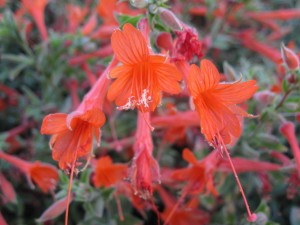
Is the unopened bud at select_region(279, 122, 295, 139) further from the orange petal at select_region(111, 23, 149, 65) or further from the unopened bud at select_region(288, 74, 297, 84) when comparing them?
the orange petal at select_region(111, 23, 149, 65)

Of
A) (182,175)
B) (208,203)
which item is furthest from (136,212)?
(182,175)

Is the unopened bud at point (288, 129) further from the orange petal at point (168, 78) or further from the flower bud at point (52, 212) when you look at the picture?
the flower bud at point (52, 212)

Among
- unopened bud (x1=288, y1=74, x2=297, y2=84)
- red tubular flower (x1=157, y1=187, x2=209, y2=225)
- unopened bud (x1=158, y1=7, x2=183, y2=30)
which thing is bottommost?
red tubular flower (x1=157, y1=187, x2=209, y2=225)

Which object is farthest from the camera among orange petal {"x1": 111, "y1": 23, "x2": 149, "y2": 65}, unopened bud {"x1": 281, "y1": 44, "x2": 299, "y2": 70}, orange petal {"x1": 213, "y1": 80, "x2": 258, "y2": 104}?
unopened bud {"x1": 281, "y1": 44, "x2": 299, "y2": 70}

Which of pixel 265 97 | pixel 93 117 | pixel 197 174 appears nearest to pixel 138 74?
pixel 93 117

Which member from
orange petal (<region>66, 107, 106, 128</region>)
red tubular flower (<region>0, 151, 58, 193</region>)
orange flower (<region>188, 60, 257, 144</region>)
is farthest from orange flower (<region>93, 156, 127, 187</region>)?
orange flower (<region>188, 60, 257, 144</region>)

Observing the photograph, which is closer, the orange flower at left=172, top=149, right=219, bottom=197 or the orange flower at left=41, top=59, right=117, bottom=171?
the orange flower at left=41, top=59, right=117, bottom=171

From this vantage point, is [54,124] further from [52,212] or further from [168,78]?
[52,212]
